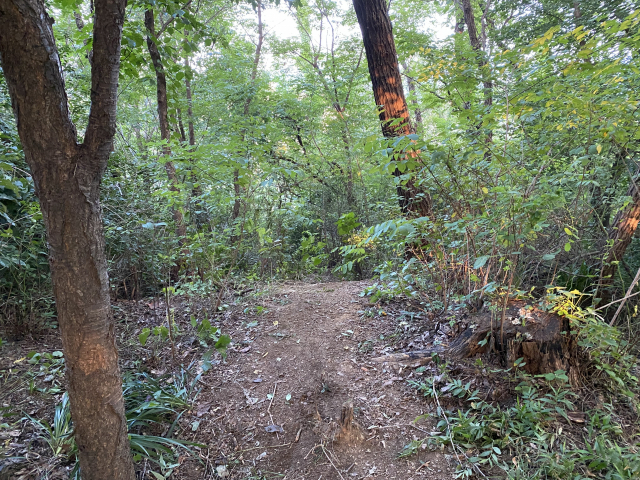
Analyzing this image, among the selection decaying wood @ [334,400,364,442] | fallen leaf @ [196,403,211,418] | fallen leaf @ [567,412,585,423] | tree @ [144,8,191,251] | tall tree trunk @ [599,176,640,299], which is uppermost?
tree @ [144,8,191,251]

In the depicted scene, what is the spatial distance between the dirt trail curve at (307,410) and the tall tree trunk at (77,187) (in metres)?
0.96

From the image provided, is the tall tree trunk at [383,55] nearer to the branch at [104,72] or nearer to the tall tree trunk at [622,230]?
the tall tree trunk at [622,230]

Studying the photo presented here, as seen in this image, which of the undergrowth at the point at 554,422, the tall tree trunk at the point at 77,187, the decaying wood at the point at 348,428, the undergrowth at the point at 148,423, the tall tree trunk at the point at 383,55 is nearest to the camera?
the tall tree trunk at the point at 77,187

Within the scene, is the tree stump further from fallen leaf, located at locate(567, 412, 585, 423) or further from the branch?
the branch

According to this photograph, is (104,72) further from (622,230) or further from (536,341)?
(622,230)

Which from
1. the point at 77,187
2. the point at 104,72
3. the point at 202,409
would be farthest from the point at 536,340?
the point at 104,72

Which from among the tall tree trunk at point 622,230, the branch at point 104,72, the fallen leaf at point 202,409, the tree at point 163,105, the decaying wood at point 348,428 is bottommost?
the decaying wood at point 348,428

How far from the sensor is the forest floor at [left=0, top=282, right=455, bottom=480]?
7.37ft

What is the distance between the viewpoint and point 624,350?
252 centimetres

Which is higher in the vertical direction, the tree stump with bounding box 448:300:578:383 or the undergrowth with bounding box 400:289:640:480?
the tree stump with bounding box 448:300:578:383

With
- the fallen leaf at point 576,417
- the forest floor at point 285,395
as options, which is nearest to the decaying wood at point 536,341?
the fallen leaf at point 576,417

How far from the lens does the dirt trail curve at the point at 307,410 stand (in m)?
2.25

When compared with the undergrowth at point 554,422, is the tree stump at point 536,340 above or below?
above

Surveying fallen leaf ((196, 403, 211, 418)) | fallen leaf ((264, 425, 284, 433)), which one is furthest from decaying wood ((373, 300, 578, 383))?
fallen leaf ((196, 403, 211, 418))
